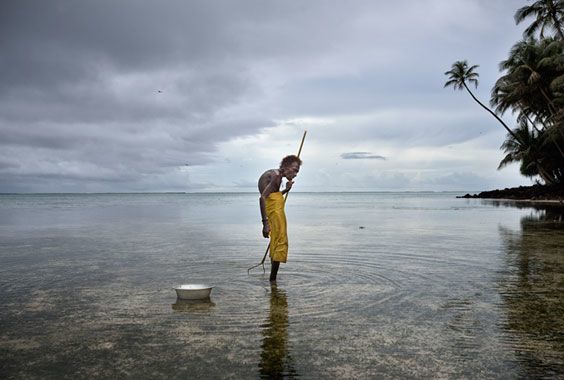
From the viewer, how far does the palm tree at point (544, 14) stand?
37.0m

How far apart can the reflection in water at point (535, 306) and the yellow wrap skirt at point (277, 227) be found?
3.00m

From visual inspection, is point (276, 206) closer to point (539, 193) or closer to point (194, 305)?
point (194, 305)

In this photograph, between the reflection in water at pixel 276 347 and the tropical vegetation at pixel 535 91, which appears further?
the tropical vegetation at pixel 535 91

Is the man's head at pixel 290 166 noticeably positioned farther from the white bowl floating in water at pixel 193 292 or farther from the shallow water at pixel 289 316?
the white bowl floating in water at pixel 193 292

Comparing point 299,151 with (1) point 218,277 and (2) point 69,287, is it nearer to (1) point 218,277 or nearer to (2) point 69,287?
(1) point 218,277

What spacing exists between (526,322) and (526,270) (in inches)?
141

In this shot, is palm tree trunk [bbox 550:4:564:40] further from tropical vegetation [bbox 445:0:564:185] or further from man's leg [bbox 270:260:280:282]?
man's leg [bbox 270:260:280:282]

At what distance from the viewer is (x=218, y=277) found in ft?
25.7

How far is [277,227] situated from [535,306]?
3.46 metres

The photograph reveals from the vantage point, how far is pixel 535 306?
5.72 m

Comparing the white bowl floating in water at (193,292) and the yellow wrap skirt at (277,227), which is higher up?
the yellow wrap skirt at (277,227)

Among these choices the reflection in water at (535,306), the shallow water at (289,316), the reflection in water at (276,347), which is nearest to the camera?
the reflection in water at (276,347)

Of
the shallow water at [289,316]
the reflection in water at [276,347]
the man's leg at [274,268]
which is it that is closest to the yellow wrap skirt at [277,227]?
the man's leg at [274,268]

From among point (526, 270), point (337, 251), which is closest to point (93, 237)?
point (337, 251)
